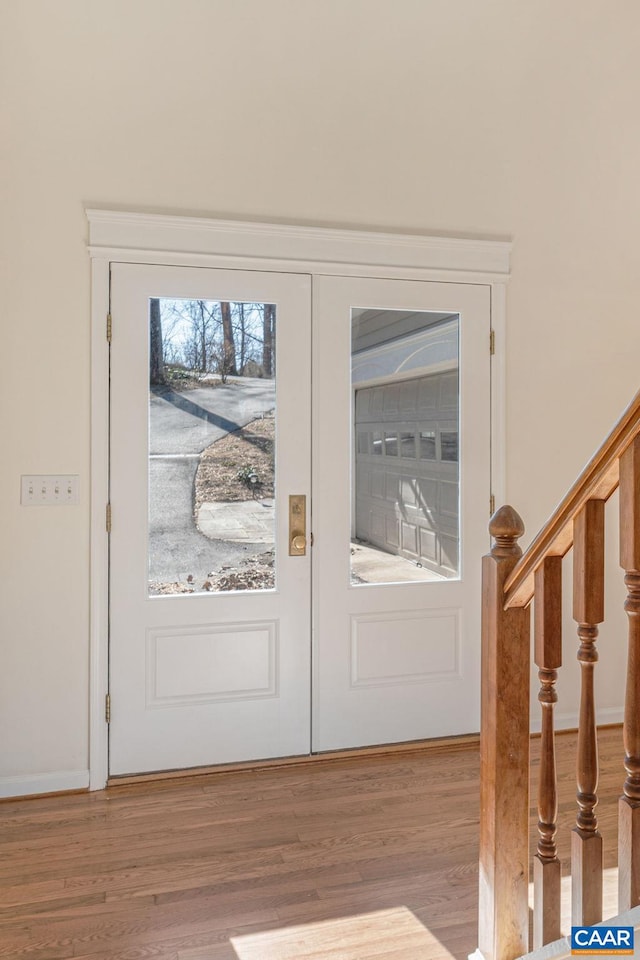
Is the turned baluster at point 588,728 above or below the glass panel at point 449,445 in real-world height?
below

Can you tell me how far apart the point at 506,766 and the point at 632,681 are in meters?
0.47

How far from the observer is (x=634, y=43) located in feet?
11.3

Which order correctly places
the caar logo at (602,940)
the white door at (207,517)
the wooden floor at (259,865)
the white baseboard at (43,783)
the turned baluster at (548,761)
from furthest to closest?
the white door at (207,517), the white baseboard at (43,783), the wooden floor at (259,865), the turned baluster at (548,761), the caar logo at (602,940)

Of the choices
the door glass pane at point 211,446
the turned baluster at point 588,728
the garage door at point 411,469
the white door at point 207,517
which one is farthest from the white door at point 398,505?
the turned baluster at point 588,728

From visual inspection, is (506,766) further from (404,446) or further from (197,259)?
(197,259)

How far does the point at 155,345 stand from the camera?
292 cm

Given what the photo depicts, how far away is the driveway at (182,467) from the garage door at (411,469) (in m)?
0.59

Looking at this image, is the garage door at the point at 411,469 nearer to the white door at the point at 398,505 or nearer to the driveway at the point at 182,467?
the white door at the point at 398,505

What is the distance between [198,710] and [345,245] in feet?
6.86

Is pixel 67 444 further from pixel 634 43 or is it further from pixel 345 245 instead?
pixel 634 43

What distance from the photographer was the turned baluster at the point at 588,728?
1.40 m

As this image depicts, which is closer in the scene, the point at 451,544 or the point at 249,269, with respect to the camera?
the point at 249,269

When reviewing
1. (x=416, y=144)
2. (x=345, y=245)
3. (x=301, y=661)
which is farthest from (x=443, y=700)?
(x=416, y=144)

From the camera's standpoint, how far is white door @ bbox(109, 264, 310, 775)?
2908 mm
